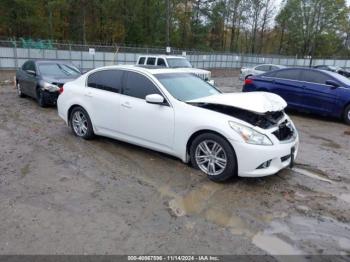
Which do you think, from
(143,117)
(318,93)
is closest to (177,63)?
(318,93)

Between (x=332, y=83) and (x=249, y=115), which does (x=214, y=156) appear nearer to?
(x=249, y=115)

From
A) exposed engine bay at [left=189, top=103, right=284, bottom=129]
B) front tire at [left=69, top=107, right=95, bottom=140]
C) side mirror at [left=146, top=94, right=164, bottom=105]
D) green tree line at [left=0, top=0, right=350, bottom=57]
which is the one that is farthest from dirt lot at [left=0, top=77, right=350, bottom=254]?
green tree line at [left=0, top=0, right=350, bottom=57]

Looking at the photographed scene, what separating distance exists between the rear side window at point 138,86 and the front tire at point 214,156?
1.19 m

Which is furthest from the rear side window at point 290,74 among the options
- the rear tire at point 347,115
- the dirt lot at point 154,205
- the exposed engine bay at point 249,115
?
the exposed engine bay at point 249,115

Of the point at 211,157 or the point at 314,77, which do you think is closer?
the point at 211,157

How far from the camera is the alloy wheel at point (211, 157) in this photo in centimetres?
470

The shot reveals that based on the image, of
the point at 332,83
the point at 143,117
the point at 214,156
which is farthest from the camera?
the point at 332,83

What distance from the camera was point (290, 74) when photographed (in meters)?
10.8

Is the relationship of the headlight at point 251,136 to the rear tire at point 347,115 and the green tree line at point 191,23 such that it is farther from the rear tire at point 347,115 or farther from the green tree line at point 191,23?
the green tree line at point 191,23

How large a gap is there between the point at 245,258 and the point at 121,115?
3.47 meters

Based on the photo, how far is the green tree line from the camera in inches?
1625

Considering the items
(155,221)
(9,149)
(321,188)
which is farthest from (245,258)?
(9,149)

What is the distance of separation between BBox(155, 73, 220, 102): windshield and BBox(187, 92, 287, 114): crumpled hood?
0.30m

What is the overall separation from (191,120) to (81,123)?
285 cm
